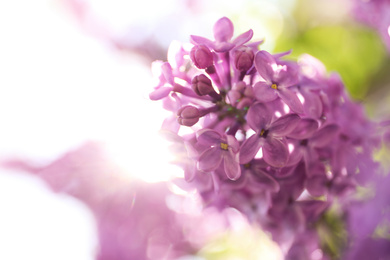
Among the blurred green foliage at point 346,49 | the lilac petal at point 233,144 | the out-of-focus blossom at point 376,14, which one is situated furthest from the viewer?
the blurred green foliage at point 346,49

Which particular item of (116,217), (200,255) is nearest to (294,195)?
(116,217)

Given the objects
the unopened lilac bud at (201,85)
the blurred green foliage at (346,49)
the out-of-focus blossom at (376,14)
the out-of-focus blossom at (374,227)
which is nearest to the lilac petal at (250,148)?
the unopened lilac bud at (201,85)

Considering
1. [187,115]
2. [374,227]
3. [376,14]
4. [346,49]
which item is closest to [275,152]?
[187,115]

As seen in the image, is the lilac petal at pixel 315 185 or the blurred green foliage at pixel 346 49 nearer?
the lilac petal at pixel 315 185

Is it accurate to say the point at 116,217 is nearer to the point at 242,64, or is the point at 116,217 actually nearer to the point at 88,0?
the point at 242,64

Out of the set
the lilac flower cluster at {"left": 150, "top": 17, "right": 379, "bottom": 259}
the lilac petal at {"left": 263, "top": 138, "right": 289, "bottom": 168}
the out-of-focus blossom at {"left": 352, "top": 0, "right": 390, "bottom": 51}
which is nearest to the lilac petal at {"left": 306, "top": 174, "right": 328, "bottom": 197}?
the lilac flower cluster at {"left": 150, "top": 17, "right": 379, "bottom": 259}

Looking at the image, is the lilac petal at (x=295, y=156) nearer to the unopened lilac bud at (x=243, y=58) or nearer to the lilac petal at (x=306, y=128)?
the lilac petal at (x=306, y=128)

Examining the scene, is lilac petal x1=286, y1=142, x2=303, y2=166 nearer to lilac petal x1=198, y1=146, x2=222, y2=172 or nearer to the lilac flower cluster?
the lilac flower cluster
